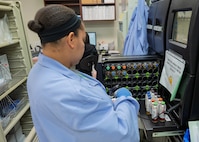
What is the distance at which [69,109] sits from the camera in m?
0.63

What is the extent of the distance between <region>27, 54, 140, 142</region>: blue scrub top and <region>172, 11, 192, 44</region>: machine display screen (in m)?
0.52

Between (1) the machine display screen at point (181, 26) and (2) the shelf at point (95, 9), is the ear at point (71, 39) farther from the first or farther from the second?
(2) the shelf at point (95, 9)

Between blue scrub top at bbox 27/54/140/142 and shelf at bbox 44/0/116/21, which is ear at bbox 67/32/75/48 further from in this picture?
shelf at bbox 44/0/116/21

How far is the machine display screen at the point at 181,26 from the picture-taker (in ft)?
2.85

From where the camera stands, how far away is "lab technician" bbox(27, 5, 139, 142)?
0.65 m

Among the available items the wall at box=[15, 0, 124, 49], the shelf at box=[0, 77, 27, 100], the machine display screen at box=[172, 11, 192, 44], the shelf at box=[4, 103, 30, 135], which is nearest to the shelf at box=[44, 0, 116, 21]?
the wall at box=[15, 0, 124, 49]

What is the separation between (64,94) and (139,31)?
1108 mm

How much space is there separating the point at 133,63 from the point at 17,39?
114 cm

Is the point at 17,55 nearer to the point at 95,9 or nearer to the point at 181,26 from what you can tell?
the point at 181,26

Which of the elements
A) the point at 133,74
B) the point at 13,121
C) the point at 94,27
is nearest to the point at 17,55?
the point at 13,121

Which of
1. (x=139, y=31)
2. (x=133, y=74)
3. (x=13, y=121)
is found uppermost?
(x=139, y=31)

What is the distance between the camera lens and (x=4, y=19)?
5.27 ft

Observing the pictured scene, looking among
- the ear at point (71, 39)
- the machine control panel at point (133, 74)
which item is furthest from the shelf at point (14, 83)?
the ear at point (71, 39)

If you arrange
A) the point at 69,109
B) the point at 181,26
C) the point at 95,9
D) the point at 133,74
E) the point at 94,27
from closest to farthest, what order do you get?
the point at 69,109
the point at 181,26
the point at 133,74
the point at 95,9
the point at 94,27
